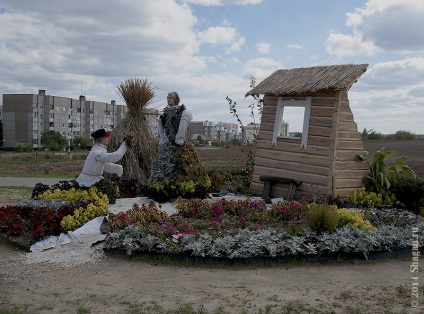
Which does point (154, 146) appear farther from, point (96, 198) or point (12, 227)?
point (12, 227)

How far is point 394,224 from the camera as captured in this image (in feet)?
26.0

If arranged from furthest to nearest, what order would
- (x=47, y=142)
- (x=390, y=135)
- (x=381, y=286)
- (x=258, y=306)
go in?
(x=47, y=142), (x=390, y=135), (x=381, y=286), (x=258, y=306)

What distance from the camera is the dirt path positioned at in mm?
4941

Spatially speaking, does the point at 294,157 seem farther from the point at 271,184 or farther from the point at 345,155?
the point at 345,155

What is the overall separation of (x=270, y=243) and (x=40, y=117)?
73000mm

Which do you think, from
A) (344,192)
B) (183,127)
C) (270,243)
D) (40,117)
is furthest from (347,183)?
(40,117)

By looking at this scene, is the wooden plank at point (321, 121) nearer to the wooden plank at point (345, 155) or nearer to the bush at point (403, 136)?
the wooden plank at point (345, 155)

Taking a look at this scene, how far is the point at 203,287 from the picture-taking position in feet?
Answer: 18.0

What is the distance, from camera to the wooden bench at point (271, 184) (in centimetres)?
1103

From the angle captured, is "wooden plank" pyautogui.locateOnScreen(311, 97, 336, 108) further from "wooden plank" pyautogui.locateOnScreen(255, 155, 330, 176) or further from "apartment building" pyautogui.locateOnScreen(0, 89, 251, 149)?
"apartment building" pyautogui.locateOnScreen(0, 89, 251, 149)

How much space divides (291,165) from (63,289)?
6.90m

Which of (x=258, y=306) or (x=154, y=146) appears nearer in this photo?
(x=258, y=306)

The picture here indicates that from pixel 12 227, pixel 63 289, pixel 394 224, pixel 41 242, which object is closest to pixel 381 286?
pixel 394 224

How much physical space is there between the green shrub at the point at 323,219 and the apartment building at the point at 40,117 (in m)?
60.6
